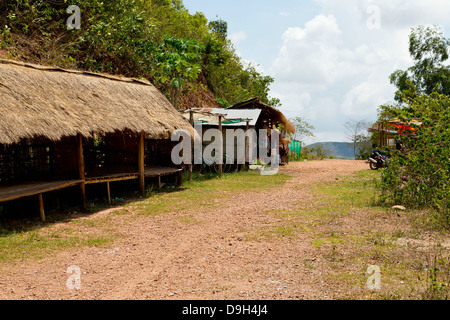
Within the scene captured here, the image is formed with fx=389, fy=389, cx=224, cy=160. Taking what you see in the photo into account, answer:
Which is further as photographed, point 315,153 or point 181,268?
point 315,153

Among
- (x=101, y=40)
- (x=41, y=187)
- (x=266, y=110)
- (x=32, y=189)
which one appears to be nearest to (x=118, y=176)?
(x=41, y=187)

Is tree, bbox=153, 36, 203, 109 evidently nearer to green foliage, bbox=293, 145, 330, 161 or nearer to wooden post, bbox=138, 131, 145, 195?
wooden post, bbox=138, 131, 145, 195

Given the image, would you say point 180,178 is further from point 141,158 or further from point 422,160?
point 422,160

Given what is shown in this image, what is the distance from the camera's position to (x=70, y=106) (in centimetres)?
843

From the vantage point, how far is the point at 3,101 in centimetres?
715

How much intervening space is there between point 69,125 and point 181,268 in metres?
4.33

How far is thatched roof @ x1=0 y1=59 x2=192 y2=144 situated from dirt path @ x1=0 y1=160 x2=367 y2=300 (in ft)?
7.67

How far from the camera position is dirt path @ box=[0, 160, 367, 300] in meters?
4.07

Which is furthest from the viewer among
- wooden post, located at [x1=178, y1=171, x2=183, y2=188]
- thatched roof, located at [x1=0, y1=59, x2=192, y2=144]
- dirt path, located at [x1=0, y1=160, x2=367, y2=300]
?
wooden post, located at [x1=178, y1=171, x2=183, y2=188]

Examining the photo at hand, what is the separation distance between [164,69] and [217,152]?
14.0 feet

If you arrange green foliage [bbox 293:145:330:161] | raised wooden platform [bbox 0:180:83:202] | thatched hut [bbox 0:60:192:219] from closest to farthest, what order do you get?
1. raised wooden platform [bbox 0:180:83:202]
2. thatched hut [bbox 0:60:192:219]
3. green foliage [bbox 293:145:330:161]

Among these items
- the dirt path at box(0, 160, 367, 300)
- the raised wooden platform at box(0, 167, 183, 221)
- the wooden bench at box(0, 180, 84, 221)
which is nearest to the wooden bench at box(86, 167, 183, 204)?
the raised wooden platform at box(0, 167, 183, 221)

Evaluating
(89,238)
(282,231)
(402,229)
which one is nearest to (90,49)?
(89,238)

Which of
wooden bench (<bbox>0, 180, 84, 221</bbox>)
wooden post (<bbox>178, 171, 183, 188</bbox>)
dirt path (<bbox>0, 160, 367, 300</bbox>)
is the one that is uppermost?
wooden bench (<bbox>0, 180, 84, 221</bbox>)
